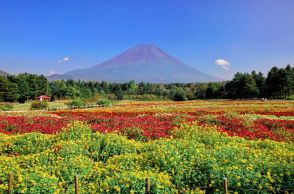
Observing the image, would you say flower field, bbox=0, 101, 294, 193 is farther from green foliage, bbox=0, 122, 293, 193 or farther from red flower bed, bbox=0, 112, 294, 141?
red flower bed, bbox=0, 112, 294, 141

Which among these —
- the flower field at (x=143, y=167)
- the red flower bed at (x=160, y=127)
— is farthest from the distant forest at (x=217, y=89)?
the flower field at (x=143, y=167)

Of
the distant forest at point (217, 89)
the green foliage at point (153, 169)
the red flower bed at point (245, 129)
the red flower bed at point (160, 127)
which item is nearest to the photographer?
the green foliage at point (153, 169)

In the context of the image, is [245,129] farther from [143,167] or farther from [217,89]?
[217,89]

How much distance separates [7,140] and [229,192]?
8.95m

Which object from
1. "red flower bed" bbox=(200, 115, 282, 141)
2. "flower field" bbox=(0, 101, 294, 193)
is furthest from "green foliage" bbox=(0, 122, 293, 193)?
"red flower bed" bbox=(200, 115, 282, 141)

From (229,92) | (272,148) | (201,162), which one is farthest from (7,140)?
(229,92)

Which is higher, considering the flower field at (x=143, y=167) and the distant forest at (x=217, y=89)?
the distant forest at (x=217, y=89)

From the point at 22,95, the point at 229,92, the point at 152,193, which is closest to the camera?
the point at 152,193

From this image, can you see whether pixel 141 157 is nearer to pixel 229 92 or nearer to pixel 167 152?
pixel 167 152

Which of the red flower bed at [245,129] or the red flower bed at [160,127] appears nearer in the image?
the red flower bed at [245,129]

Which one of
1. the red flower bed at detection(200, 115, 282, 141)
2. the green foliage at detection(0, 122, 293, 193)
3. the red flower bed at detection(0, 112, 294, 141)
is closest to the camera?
the green foliage at detection(0, 122, 293, 193)

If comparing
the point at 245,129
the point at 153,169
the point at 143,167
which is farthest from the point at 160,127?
the point at 153,169

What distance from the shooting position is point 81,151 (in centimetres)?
945

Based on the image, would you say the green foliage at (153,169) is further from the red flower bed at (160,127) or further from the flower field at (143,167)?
the red flower bed at (160,127)
